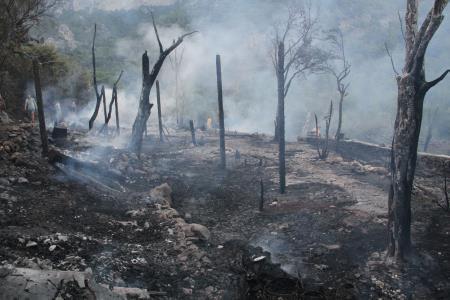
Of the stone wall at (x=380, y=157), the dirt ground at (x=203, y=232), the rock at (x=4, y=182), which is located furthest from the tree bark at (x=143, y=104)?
the stone wall at (x=380, y=157)

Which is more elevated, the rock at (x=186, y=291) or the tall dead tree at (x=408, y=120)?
the tall dead tree at (x=408, y=120)

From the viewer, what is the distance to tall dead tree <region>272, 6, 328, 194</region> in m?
10.2

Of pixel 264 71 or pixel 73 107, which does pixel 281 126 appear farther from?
pixel 264 71

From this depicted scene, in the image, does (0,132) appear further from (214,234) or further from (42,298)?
(42,298)

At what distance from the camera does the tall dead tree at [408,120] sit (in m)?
5.54

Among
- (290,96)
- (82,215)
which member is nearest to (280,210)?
(82,215)

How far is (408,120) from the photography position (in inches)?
228

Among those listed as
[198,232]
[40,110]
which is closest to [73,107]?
[40,110]

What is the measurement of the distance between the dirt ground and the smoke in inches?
694

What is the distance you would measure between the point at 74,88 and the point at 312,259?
69.4 feet

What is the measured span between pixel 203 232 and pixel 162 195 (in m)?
2.37

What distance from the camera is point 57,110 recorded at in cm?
2017

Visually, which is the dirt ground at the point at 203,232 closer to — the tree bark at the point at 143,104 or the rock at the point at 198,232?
the rock at the point at 198,232

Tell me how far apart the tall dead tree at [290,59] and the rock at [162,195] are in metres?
2.97
